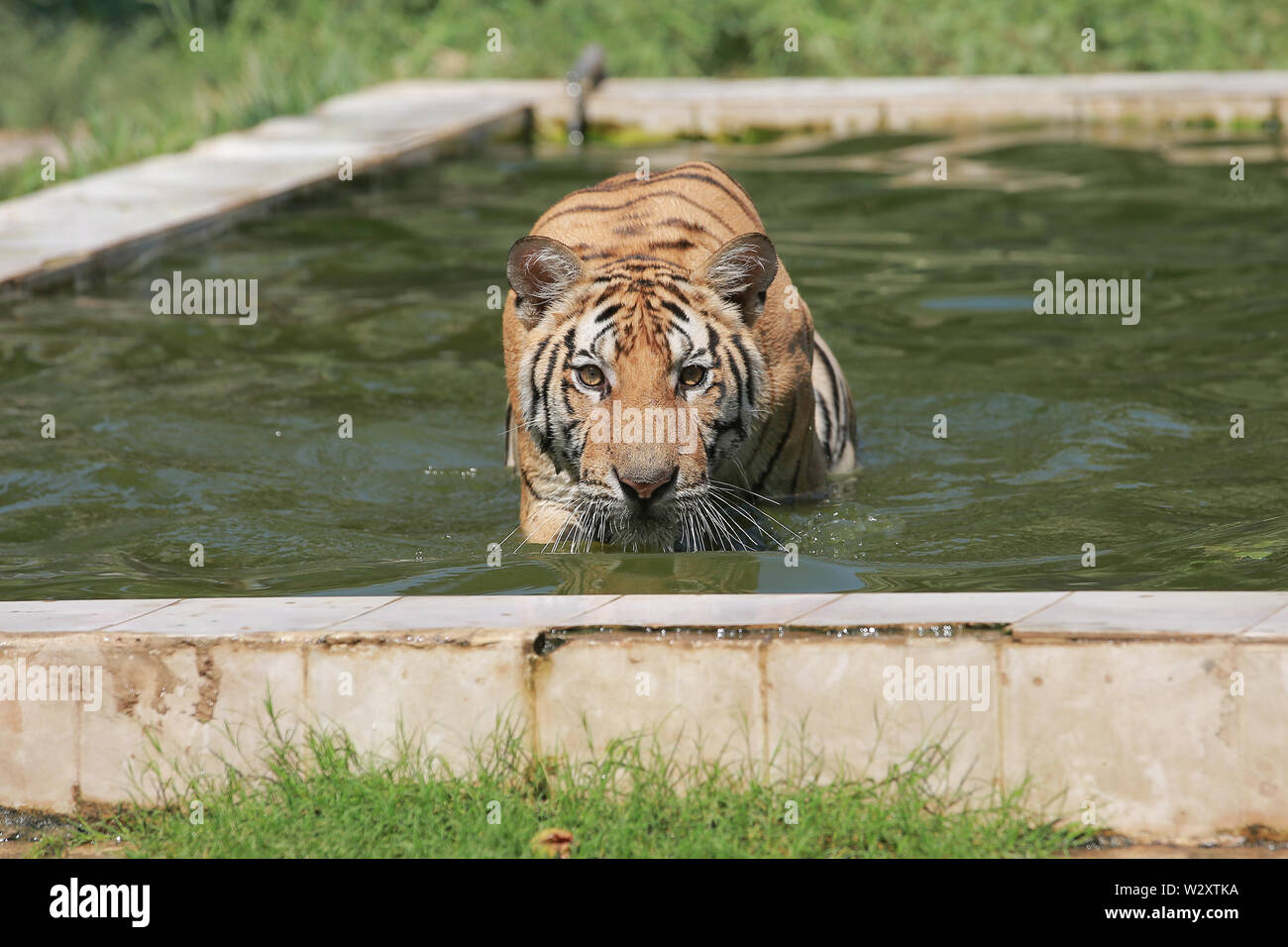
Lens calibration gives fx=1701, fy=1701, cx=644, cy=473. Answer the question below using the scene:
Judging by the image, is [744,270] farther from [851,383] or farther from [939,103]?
[939,103]

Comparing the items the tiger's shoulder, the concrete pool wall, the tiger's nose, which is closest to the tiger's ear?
the tiger's shoulder

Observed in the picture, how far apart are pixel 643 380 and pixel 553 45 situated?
11.9m

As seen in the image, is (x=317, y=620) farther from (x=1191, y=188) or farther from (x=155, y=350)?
(x=1191, y=188)

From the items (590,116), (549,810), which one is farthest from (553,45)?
(549,810)

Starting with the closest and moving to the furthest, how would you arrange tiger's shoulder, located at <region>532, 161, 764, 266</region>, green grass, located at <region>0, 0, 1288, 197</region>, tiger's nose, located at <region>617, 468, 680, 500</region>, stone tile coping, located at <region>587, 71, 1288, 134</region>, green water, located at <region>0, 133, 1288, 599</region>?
tiger's nose, located at <region>617, 468, 680, 500</region> < green water, located at <region>0, 133, 1288, 599</region> < tiger's shoulder, located at <region>532, 161, 764, 266</region> < stone tile coping, located at <region>587, 71, 1288, 134</region> < green grass, located at <region>0, 0, 1288, 197</region>

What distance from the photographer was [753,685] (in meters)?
3.47

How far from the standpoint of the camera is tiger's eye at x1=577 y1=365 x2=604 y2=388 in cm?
464

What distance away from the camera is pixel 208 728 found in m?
3.59

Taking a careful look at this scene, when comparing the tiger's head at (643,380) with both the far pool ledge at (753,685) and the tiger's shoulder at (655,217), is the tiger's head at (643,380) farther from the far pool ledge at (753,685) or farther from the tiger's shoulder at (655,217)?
the far pool ledge at (753,685)

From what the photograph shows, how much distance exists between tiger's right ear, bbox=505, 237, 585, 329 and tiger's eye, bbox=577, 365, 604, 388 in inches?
11.3

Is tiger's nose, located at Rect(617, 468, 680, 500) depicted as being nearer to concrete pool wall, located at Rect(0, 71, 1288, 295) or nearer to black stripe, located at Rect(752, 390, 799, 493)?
black stripe, located at Rect(752, 390, 799, 493)

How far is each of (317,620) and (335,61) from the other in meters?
11.7

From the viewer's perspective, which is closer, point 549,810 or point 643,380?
point 549,810
